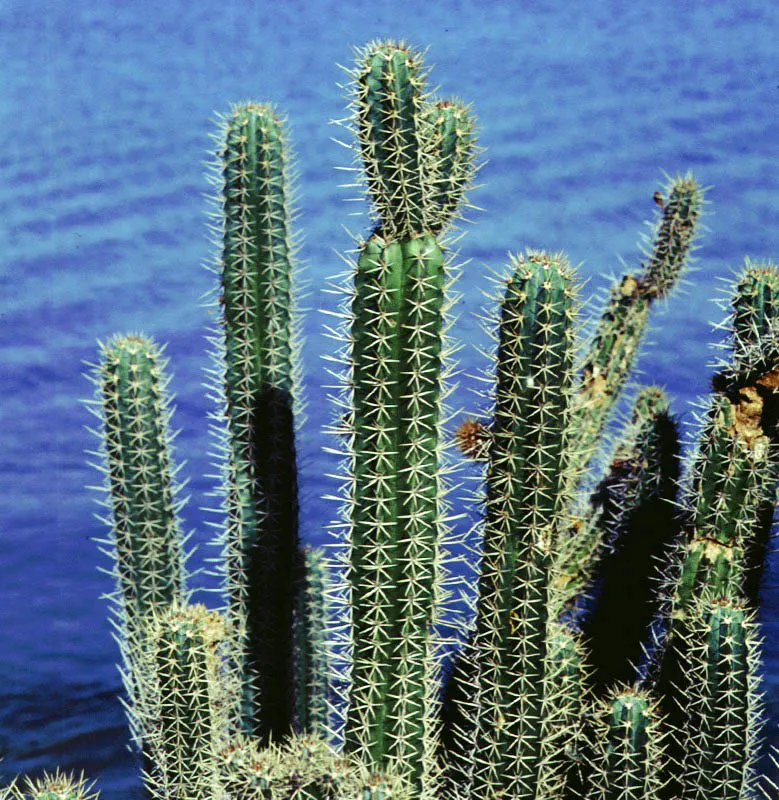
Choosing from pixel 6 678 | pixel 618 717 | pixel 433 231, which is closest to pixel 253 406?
pixel 433 231

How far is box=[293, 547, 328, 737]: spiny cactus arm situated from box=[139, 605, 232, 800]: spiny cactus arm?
0.83 m

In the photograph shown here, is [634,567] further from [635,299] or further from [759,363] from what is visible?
[635,299]

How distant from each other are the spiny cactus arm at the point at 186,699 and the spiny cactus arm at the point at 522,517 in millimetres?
826

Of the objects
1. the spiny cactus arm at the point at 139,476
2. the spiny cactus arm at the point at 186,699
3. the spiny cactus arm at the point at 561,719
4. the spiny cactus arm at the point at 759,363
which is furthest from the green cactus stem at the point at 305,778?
the spiny cactus arm at the point at 759,363

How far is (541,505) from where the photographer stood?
3.79 m

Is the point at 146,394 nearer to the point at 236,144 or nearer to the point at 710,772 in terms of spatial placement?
the point at 236,144

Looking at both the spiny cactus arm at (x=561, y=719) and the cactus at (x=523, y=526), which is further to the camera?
the spiny cactus arm at (x=561, y=719)

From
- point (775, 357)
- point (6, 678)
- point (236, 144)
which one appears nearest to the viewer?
point (775, 357)

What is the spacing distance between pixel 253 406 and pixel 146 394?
380 mm

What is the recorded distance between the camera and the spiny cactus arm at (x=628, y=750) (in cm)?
388

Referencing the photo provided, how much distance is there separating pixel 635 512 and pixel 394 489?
5.76 ft

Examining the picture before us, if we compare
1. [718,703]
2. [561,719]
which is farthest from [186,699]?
[718,703]

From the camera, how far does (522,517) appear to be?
12.4ft

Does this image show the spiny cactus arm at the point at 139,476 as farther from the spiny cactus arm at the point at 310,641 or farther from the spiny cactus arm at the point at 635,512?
the spiny cactus arm at the point at 635,512
